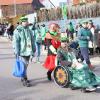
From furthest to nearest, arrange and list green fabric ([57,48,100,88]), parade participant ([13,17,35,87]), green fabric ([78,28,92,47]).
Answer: green fabric ([78,28,92,47]), parade participant ([13,17,35,87]), green fabric ([57,48,100,88])

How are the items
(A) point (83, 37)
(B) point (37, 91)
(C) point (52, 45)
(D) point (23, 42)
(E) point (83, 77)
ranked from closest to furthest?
1. (E) point (83, 77)
2. (B) point (37, 91)
3. (D) point (23, 42)
4. (C) point (52, 45)
5. (A) point (83, 37)

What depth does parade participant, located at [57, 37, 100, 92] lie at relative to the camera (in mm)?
9715

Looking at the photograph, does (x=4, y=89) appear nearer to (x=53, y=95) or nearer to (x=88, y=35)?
(x=53, y=95)

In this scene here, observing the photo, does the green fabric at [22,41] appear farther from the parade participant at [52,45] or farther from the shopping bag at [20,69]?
the parade participant at [52,45]

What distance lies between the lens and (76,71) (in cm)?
1000

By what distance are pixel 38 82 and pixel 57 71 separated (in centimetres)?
131

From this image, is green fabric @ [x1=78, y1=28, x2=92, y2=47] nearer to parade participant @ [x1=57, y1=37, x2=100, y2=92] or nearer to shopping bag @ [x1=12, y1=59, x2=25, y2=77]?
parade participant @ [x1=57, y1=37, x2=100, y2=92]

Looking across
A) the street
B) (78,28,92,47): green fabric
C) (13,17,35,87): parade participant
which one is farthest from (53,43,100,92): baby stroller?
(78,28,92,47): green fabric

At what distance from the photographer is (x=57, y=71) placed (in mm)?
10484

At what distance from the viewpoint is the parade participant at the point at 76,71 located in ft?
31.9

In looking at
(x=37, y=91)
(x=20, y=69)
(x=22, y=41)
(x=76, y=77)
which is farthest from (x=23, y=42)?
(x=76, y=77)

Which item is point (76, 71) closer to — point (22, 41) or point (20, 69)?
point (20, 69)

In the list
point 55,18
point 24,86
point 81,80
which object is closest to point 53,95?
point 81,80

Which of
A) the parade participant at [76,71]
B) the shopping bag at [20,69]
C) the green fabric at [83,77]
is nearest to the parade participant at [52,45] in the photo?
the parade participant at [76,71]
